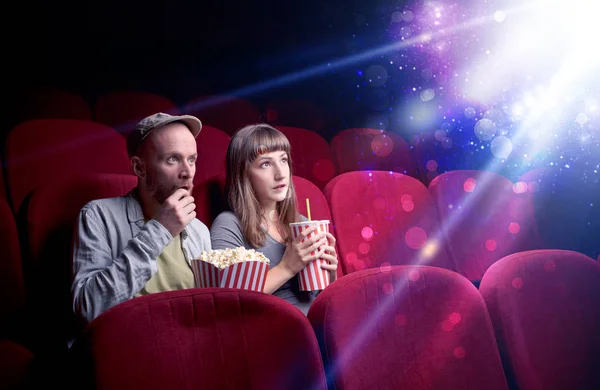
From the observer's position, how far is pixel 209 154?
32.0 inches

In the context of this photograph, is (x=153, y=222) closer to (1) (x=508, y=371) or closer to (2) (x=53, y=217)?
(2) (x=53, y=217)

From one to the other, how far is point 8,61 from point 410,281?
3.47 ft

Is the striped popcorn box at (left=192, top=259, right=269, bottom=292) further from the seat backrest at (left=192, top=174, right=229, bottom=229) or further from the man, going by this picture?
the seat backrest at (left=192, top=174, right=229, bottom=229)

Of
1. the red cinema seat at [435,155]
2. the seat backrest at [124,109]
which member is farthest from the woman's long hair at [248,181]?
the red cinema seat at [435,155]

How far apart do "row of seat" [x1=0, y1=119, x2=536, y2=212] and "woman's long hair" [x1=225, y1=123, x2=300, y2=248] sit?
200mm

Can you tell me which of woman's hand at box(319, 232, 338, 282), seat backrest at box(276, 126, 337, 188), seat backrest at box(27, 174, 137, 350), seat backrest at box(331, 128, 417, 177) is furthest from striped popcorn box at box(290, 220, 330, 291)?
seat backrest at box(331, 128, 417, 177)

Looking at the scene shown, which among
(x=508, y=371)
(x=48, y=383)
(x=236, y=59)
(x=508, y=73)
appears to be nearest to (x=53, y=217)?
(x=48, y=383)

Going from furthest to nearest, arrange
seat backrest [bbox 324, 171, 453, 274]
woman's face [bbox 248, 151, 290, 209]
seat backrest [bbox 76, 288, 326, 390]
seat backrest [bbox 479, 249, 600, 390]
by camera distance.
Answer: seat backrest [bbox 324, 171, 453, 274], woman's face [bbox 248, 151, 290, 209], seat backrest [bbox 479, 249, 600, 390], seat backrest [bbox 76, 288, 326, 390]

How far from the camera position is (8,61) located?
1.02 m

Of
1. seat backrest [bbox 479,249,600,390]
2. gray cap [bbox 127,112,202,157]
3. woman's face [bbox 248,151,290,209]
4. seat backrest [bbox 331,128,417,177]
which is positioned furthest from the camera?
seat backrest [bbox 331,128,417,177]

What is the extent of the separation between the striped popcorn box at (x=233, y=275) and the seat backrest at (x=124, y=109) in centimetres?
59

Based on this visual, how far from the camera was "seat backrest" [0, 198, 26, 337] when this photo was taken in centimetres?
45

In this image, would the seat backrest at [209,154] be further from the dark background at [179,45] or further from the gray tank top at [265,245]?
the dark background at [179,45]

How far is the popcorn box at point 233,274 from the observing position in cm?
40
